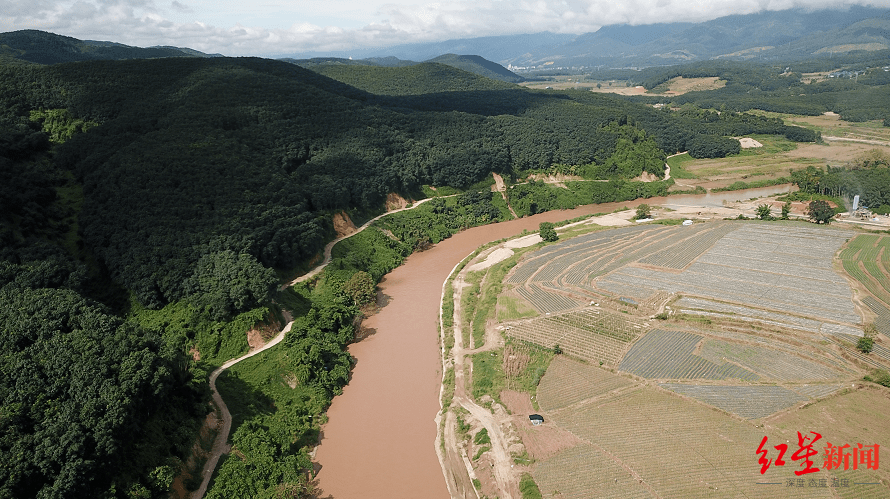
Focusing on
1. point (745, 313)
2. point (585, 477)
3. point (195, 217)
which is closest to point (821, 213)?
point (745, 313)

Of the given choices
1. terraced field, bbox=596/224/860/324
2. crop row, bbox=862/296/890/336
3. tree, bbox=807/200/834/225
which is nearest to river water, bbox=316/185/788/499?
terraced field, bbox=596/224/860/324

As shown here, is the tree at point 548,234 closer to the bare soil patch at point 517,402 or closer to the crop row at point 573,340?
the crop row at point 573,340

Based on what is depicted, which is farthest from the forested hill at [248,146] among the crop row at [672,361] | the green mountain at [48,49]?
the green mountain at [48,49]

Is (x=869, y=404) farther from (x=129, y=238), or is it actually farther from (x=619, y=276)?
(x=129, y=238)

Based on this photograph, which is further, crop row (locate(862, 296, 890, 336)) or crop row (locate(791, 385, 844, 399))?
crop row (locate(862, 296, 890, 336))

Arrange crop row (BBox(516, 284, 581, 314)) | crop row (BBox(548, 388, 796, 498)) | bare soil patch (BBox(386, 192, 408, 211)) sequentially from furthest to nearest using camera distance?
1. bare soil patch (BBox(386, 192, 408, 211))
2. crop row (BBox(516, 284, 581, 314))
3. crop row (BBox(548, 388, 796, 498))

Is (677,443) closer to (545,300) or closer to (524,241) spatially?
(545,300)

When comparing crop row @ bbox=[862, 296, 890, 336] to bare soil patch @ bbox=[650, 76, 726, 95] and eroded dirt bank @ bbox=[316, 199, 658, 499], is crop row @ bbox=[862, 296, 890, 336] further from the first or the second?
bare soil patch @ bbox=[650, 76, 726, 95]

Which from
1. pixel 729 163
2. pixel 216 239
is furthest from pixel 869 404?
pixel 729 163

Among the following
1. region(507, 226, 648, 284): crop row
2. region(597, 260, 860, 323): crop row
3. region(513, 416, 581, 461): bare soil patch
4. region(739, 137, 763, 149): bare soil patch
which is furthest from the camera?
region(739, 137, 763, 149): bare soil patch
